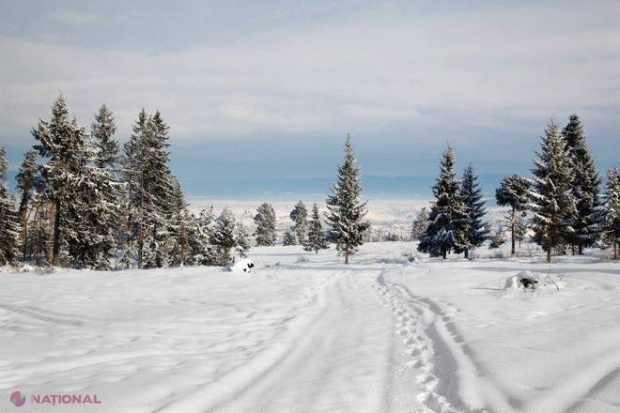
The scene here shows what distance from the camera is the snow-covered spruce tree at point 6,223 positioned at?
38.9m

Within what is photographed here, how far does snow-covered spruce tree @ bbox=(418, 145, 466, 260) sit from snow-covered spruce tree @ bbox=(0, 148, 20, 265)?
4227cm

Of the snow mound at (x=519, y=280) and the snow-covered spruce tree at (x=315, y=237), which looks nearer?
the snow mound at (x=519, y=280)

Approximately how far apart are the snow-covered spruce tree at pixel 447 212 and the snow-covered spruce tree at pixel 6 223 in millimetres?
42270

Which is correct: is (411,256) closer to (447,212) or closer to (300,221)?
(447,212)

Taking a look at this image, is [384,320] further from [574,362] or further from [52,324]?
[52,324]

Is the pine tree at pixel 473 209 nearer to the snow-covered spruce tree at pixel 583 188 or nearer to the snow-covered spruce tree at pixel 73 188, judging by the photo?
the snow-covered spruce tree at pixel 583 188

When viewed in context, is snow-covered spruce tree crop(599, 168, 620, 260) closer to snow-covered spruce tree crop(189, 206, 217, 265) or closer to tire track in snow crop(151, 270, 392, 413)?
tire track in snow crop(151, 270, 392, 413)

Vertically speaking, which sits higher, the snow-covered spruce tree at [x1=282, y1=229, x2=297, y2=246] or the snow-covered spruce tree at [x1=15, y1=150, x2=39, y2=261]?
the snow-covered spruce tree at [x1=15, y1=150, x2=39, y2=261]

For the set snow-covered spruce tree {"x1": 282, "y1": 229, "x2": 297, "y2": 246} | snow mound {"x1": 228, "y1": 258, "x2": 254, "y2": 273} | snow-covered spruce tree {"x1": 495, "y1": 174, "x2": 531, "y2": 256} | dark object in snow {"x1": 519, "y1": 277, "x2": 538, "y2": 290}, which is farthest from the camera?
snow-covered spruce tree {"x1": 282, "y1": 229, "x2": 297, "y2": 246}

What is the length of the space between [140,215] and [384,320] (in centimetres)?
2851

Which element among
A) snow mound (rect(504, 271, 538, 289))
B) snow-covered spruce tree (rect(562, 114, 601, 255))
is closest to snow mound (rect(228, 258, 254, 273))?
snow mound (rect(504, 271, 538, 289))

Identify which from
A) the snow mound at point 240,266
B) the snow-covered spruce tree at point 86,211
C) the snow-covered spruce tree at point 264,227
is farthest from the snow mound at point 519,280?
the snow-covered spruce tree at point 264,227

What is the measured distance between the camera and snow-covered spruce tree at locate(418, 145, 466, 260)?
40.6 meters

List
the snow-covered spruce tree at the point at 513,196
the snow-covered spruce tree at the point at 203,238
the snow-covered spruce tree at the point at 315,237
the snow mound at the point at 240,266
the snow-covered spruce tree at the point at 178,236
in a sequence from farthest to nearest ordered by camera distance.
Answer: the snow-covered spruce tree at the point at 315,237 → the snow-covered spruce tree at the point at 513,196 → the snow-covered spruce tree at the point at 203,238 → the snow-covered spruce tree at the point at 178,236 → the snow mound at the point at 240,266
